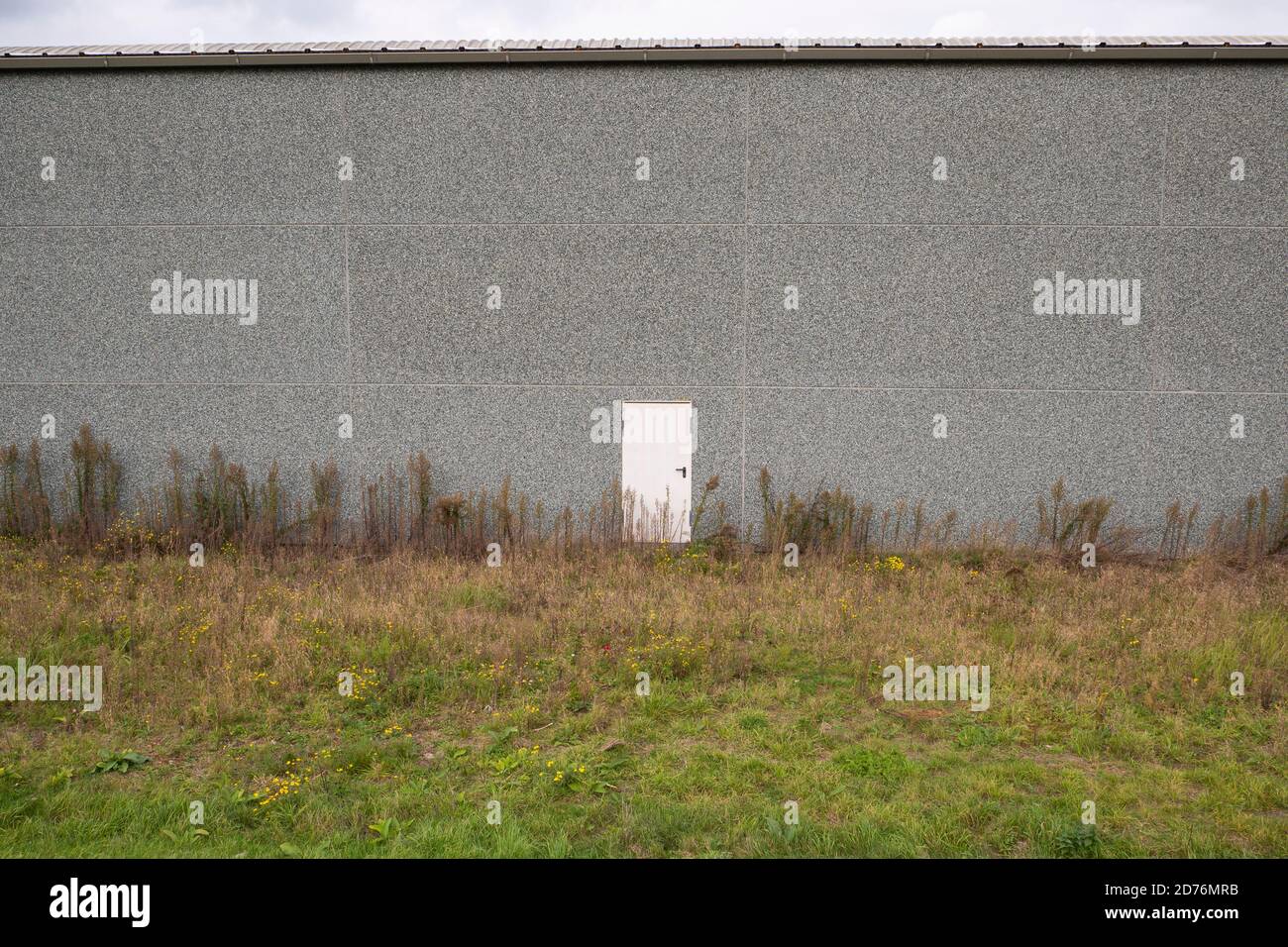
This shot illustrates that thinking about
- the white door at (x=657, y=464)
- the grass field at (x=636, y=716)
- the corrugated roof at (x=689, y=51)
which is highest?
the corrugated roof at (x=689, y=51)

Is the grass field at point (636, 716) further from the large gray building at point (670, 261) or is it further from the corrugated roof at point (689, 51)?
the corrugated roof at point (689, 51)

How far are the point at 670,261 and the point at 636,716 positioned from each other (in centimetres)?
632

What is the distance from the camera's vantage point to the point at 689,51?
9.82 m

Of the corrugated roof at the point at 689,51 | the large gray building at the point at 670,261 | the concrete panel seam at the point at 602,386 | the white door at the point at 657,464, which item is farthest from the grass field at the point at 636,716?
the corrugated roof at the point at 689,51

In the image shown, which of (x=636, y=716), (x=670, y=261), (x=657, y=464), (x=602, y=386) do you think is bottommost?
(x=636, y=716)

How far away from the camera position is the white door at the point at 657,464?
10.1 meters

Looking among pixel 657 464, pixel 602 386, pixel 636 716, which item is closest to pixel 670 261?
pixel 602 386

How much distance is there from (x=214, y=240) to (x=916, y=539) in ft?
30.6

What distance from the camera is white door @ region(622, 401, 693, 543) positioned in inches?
398

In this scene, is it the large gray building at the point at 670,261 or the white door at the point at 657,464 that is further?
the white door at the point at 657,464

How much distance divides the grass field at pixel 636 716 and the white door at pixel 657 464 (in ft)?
5.46

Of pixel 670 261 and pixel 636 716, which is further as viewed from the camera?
pixel 670 261

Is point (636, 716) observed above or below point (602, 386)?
below

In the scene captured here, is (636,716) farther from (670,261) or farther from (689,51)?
(689,51)
